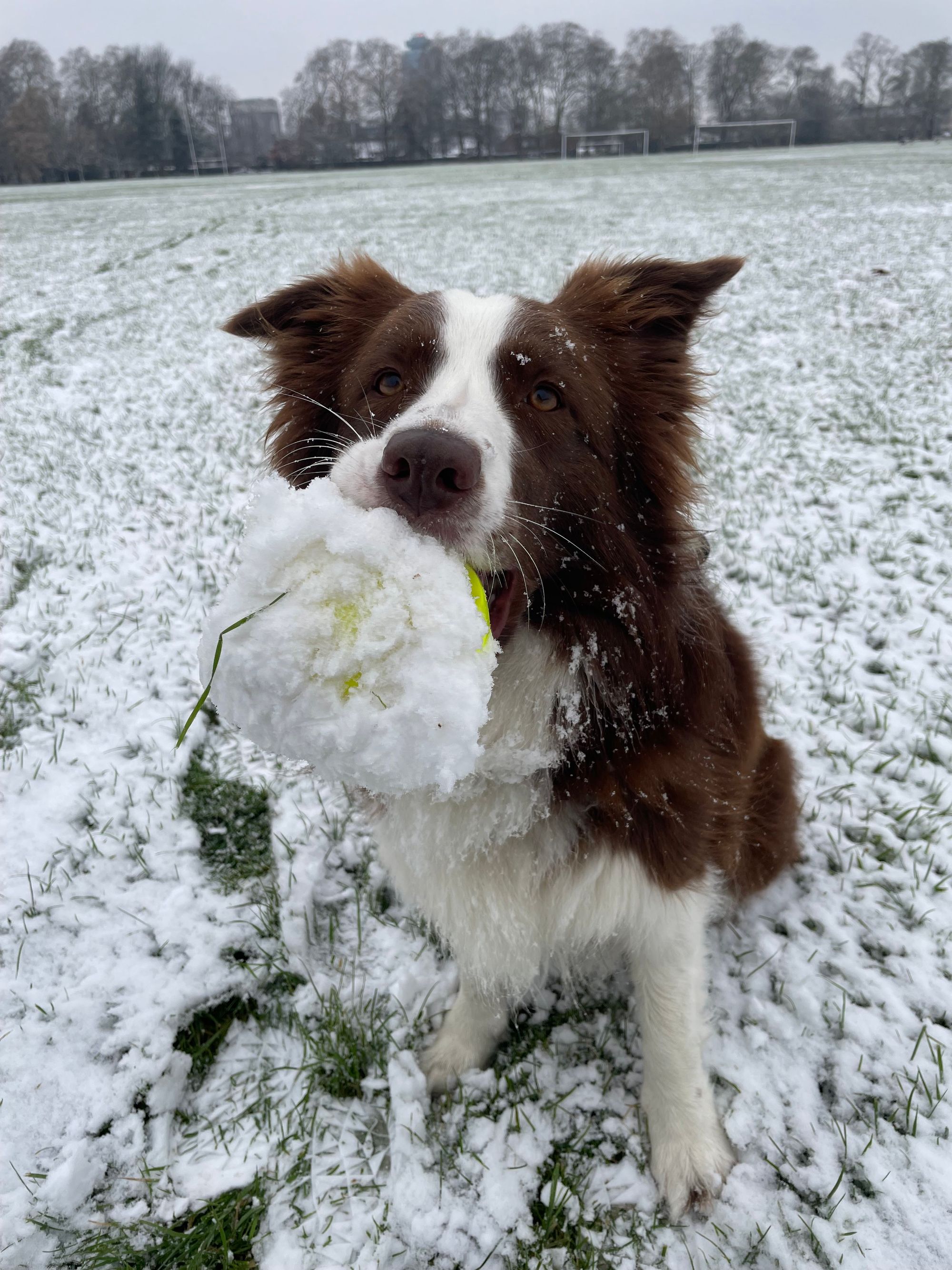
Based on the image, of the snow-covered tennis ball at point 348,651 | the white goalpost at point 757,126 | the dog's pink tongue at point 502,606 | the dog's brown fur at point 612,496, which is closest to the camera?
the snow-covered tennis ball at point 348,651

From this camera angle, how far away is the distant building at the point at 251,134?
8562 cm

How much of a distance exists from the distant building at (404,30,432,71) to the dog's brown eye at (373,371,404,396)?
112 meters

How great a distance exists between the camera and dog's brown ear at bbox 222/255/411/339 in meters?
2.42

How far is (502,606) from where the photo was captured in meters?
1.88

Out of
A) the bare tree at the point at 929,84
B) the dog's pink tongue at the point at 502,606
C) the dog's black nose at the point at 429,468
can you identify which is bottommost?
the dog's pink tongue at the point at 502,606

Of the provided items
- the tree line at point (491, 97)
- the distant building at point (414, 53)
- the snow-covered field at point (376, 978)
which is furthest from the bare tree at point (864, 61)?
the snow-covered field at point (376, 978)

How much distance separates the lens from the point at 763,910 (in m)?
2.86

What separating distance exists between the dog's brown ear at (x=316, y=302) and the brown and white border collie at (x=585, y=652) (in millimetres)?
17

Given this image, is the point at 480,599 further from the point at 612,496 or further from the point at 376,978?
the point at 376,978

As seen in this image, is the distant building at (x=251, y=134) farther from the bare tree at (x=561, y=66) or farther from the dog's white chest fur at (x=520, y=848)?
the dog's white chest fur at (x=520, y=848)

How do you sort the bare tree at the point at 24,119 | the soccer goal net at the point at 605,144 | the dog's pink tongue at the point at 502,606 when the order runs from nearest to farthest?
the dog's pink tongue at the point at 502,606
the bare tree at the point at 24,119
the soccer goal net at the point at 605,144

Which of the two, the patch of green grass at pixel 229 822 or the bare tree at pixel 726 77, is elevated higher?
the bare tree at pixel 726 77

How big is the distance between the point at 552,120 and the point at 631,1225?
106 meters

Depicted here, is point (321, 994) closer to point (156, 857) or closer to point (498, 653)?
point (156, 857)
